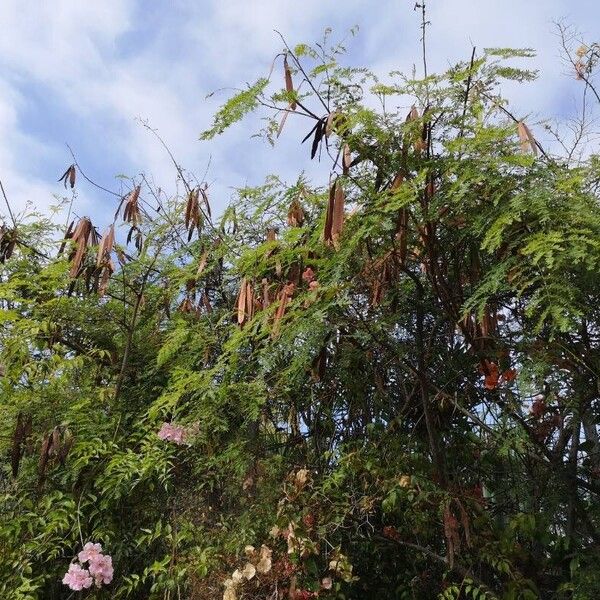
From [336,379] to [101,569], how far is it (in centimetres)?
134

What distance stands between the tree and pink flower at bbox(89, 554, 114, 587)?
13 cm

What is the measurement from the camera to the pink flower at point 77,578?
10.0 ft

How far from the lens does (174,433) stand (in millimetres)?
3188

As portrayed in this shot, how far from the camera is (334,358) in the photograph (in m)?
3.06

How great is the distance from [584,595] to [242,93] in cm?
217

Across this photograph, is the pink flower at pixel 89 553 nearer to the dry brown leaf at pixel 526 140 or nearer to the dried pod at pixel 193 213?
the dried pod at pixel 193 213

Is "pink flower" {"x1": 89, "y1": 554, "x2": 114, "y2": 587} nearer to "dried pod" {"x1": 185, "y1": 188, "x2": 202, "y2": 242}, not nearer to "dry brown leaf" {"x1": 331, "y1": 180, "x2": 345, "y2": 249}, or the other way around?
"dried pod" {"x1": 185, "y1": 188, "x2": 202, "y2": 242}

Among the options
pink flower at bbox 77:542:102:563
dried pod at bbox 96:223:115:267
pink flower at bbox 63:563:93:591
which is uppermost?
dried pod at bbox 96:223:115:267

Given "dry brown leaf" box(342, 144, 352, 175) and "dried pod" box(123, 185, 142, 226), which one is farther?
"dried pod" box(123, 185, 142, 226)

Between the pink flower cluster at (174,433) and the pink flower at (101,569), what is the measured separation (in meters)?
0.58

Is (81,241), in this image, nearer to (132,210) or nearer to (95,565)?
(132,210)

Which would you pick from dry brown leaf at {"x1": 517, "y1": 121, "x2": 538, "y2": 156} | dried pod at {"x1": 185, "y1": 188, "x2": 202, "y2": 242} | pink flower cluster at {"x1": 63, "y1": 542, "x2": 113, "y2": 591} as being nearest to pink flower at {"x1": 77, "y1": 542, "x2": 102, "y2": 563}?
pink flower cluster at {"x1": 63, "y1": 542, "x2": 113, "y2": 591}

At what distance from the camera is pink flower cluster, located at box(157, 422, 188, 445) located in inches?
125

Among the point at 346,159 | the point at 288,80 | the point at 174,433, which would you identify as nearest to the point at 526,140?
the point at 346,159
